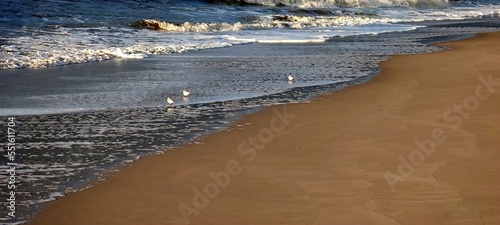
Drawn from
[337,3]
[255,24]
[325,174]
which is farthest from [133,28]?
Answer: [337,3]

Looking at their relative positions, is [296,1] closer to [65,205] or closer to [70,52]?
[70,52]

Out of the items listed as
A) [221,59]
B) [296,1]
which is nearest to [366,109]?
[221,59]

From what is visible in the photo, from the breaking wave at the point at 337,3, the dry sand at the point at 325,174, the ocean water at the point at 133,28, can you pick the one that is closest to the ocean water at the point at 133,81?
the ocean water at the point at 133,28

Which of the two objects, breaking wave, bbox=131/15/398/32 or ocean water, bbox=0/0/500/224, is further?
breaking wave, bbox=131/15/398/32

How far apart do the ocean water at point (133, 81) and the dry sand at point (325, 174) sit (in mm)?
298

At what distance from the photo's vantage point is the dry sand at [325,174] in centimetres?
397

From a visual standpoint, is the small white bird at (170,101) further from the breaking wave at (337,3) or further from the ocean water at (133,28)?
the breaking wave at (337,3)

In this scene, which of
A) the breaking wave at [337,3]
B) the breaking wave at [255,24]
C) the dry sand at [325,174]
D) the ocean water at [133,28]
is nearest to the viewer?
the dry sand at [325,174]

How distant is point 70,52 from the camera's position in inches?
480

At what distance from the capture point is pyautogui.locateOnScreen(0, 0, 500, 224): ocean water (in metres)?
5.36

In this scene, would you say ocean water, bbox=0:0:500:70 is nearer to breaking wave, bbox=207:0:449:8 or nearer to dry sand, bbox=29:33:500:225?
breaking wave, bbox=207:0:449:8

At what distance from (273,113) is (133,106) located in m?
1.33

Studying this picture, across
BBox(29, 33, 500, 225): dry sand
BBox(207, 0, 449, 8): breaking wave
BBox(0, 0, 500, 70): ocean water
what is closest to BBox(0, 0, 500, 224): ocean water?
BBox(0, 0, 500, 70): ocean water

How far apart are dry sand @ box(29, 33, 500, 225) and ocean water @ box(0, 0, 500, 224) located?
298 mm
